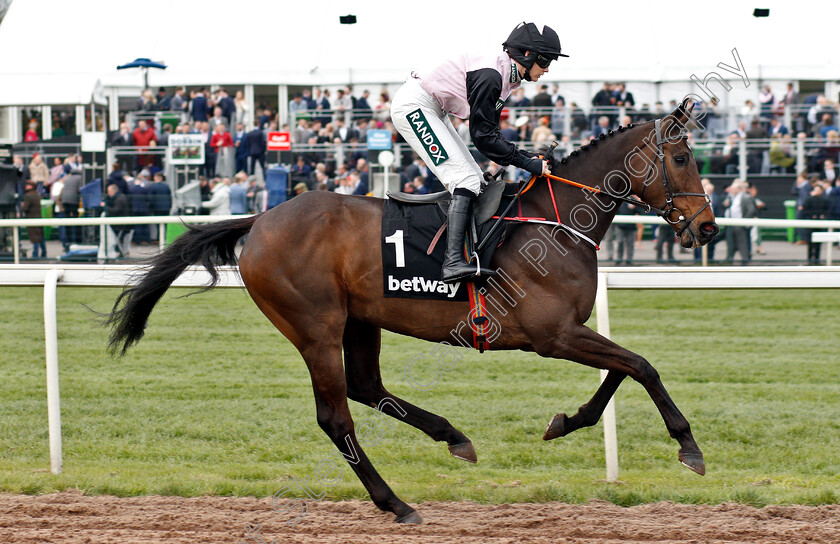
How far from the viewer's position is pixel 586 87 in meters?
17.8

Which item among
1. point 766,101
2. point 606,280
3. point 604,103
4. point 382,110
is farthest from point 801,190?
point 606,280

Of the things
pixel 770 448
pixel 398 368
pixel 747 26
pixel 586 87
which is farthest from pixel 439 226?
pixel 747 26

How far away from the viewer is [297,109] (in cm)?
1747

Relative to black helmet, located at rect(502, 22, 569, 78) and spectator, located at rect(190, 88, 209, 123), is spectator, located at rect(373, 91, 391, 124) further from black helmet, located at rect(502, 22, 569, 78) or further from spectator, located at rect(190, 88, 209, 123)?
black helmet, located at rect(502, 22, 569, 78)

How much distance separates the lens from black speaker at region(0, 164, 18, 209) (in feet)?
45.0

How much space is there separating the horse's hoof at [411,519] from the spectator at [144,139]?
12.3m

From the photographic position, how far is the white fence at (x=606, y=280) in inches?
179

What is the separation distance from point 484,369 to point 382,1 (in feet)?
44.5

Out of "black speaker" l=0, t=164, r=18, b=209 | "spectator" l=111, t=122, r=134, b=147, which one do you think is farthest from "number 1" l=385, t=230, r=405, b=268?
"spectator" l=111, t=122, r=134, b=147

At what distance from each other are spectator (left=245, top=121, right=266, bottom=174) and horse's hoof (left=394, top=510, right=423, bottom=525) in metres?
12.2

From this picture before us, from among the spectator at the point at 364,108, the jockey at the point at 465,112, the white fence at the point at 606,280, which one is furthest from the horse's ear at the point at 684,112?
the spectator at the point at 364,108

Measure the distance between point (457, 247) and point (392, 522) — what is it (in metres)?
1.22

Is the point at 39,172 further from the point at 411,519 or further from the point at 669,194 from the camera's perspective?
the point at 669,194

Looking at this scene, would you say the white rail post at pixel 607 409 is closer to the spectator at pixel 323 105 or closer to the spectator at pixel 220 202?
the spectator at pixel 220 202
